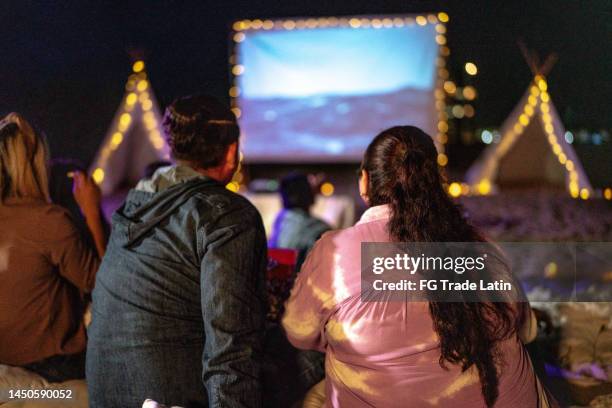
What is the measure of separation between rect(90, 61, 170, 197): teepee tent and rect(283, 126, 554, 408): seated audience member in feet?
12.6

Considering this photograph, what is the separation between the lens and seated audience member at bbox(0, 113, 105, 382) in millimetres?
1383

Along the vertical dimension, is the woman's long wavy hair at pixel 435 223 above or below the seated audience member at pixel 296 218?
above

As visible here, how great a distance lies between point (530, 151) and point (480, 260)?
4009mm

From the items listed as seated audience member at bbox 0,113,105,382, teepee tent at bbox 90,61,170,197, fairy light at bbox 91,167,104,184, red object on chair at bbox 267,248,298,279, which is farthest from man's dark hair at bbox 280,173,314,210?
fairy light at bbox 91,167,104,184

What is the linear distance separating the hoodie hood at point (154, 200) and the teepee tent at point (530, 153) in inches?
154

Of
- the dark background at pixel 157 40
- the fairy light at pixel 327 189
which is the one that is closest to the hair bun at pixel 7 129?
the dark background at pixel 157 40

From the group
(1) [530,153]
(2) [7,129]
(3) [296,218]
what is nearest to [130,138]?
(3) [296,218]

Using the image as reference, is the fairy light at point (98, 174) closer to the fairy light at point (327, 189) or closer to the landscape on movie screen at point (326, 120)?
the landscape on movie screen at point (326, 120)

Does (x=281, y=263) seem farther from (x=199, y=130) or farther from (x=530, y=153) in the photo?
(x=530, y=153)

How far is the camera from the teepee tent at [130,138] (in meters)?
4.77

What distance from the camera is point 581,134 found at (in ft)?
8.90

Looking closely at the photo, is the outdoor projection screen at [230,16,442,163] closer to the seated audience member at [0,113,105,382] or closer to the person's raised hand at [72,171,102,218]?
the person's raised hand at [72,171,102,218]

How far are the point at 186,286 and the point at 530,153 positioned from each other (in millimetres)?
4284

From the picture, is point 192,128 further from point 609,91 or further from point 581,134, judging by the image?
point 581,134
